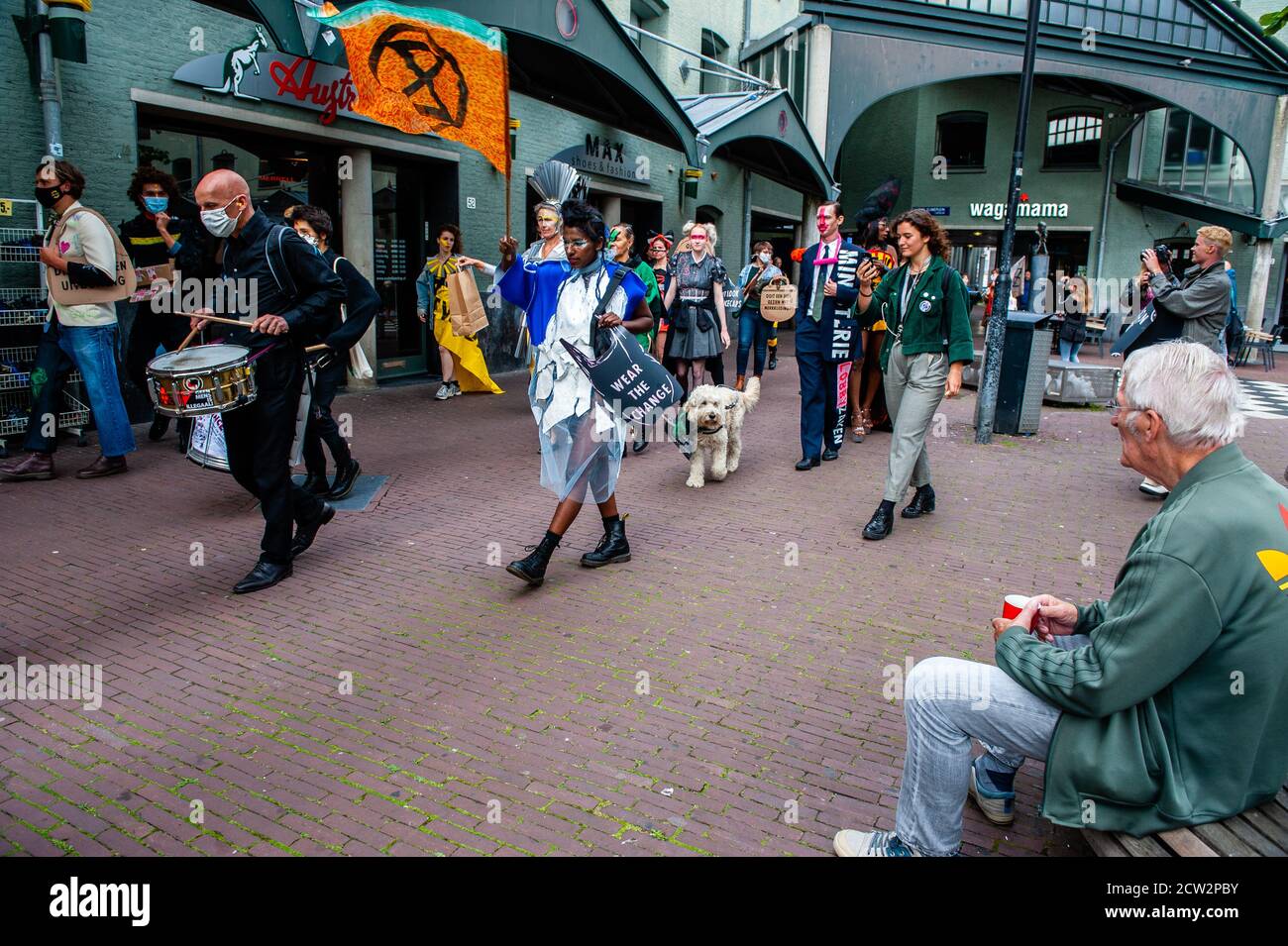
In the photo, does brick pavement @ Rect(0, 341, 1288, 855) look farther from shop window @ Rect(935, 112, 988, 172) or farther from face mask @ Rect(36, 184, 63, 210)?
shop window @ Rect(935, 112, 988, 172)

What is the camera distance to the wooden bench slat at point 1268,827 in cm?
211

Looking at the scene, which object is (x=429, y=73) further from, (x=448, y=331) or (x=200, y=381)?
(x=200, y=381)

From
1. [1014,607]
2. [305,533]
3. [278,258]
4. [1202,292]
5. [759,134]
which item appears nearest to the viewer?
[1014,607]

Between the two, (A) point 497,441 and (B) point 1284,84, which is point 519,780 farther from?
(B) point 1284,84

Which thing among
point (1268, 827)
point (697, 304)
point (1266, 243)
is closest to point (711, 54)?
point (697, 304)

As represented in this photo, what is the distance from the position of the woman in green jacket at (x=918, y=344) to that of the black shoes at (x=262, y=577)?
138 inches

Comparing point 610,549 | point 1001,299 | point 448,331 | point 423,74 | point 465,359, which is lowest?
point 610,549

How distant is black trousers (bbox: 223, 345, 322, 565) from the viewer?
4.82 meters

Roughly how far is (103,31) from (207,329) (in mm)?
4819

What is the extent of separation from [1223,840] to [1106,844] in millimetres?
Answer: 256

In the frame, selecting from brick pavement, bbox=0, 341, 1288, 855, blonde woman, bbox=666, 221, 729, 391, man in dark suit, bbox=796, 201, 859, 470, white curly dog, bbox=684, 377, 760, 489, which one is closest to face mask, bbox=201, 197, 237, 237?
brick pavement, bbox=0, 341, 1288, 855

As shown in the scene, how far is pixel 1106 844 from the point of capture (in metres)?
2.29

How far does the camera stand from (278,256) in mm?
4809
